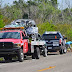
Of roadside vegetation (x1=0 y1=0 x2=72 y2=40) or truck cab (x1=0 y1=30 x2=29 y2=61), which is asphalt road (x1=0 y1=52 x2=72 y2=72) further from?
roadside vegetation (x1=0 y1=0 x2=72 y2=40)

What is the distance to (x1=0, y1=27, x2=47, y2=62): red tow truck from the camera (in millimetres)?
17984

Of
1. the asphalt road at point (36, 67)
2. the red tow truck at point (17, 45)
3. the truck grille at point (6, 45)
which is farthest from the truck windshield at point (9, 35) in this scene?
the asphalt road at point (36, 67)

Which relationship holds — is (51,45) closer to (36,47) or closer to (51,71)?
(36,47)

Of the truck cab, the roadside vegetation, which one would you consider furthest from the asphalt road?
the roadside vegetation

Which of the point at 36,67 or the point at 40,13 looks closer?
the point at 36,67

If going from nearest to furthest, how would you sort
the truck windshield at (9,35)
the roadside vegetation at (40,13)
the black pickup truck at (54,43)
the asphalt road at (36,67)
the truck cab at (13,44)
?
the asphalt road at (36,67)
the truck cab at (13,44)
the truck windshield at (9,35)
the black pickup truck at (54,43)
the roadside vegetation at (40,13)

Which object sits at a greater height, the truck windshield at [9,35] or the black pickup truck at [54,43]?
the truck windshield at [9,35]

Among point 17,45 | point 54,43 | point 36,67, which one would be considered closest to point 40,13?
point 54,43

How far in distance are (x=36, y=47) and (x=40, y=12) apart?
49.9 meters

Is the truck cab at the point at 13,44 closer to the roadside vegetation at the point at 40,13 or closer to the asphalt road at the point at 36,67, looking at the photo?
the asphalt road at the point at 36,67

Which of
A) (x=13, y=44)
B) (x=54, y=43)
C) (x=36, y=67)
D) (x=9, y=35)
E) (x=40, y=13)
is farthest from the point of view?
(x=40, y=13)

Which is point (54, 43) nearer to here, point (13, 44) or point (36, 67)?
point (13, 44)

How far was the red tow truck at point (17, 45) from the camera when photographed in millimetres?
17984

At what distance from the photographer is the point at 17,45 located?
18156 mm
